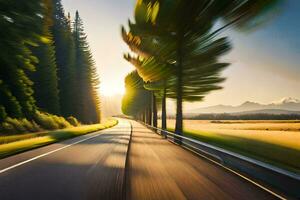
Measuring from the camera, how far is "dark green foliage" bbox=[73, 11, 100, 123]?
68312 millimetres

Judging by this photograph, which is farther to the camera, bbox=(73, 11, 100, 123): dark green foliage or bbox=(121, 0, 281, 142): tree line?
bbox=(73, 11, 100, 123): dark green foliage

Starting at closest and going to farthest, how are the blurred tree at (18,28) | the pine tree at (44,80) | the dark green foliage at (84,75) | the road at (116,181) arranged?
the road at (116,181), the blurred tree at (18,28), the pine tree at (44,80), the dark green foliage at (84,75)

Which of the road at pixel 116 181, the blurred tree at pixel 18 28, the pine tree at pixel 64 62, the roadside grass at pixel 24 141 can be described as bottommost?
the road at pixel 116 181

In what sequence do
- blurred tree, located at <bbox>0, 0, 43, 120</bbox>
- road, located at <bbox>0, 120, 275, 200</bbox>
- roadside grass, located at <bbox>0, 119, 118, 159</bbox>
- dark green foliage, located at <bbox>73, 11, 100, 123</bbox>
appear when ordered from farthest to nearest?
dark green foliage, located at <bbox>73, 11, 100, 123</bbox>, blurred tree, located at <bbox>0, 0, 43, 120</bbox>, roadside grass, located at <bbox>0, 119, 118, 159</bbox>, road, located at <bbox>0, 120, 275, 200</bbox>

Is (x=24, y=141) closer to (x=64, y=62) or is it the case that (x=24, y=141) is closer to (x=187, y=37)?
(x=187, y=37)

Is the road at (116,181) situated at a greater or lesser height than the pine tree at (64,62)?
lesser

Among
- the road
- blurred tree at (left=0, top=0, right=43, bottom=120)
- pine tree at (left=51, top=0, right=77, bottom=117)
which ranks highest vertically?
pine tree at (left=51, top=0, right=77, bottom=117)

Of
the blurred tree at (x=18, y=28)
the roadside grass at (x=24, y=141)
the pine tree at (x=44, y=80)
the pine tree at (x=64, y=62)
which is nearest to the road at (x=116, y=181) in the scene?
the roadside grass at (x=24, y=141)

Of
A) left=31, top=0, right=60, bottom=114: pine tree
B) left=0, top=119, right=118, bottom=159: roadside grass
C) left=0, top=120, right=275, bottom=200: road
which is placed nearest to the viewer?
left=0, top=120, right=275, bottom=200: road

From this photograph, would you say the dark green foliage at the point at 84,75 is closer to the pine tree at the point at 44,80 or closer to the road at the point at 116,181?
the pine tree at the point at 44,80

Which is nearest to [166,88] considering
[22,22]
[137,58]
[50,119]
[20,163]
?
[137,58]

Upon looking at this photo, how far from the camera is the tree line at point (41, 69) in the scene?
55.4 feet


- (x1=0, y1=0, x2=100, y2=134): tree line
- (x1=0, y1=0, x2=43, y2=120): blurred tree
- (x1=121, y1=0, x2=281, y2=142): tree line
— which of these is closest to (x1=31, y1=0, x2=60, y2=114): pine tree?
(x1=0, y1=0, x2=100, y2=134): tree line

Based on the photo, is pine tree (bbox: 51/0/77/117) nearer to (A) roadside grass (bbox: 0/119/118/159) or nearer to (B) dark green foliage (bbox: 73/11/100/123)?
(B) dark green foliage (bbox: 73/11/100/123)
